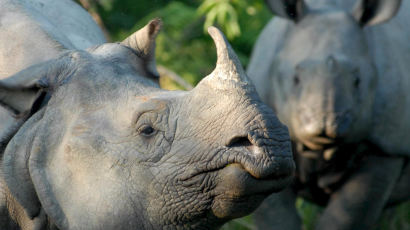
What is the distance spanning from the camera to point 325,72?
6184mm

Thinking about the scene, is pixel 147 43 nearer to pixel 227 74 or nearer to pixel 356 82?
pixel 227 74

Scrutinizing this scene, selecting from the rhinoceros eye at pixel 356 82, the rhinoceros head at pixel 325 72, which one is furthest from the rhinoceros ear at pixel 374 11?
the rhinoceros eye at pixel 356 82

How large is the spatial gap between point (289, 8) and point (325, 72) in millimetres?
947

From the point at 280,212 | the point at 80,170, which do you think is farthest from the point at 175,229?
the point at 280,212

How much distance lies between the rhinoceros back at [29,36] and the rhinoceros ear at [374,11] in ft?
10.8

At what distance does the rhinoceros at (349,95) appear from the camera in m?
6.43

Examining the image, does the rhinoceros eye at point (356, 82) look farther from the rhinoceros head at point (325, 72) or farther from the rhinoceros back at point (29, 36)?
the rhinoceros back at point (29, 36)

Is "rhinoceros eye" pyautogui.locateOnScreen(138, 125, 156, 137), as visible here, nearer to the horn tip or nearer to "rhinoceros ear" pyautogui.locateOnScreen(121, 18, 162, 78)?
"rhinoceros ear" pyautogui.locateOnScreen(121, 18, 162, 78)

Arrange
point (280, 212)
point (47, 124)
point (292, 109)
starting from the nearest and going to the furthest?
point (47, 124)
point (292, 109)
point (280, 212)

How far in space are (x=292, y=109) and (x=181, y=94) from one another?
349cm

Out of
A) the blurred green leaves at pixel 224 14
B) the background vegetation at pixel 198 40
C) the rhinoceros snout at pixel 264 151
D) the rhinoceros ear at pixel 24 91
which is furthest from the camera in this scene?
the background vegetation at pixel 198 40

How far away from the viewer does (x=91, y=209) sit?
3031 mm

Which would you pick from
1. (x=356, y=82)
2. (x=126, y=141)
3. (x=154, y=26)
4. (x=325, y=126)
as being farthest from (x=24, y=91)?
(x=356, y=82)

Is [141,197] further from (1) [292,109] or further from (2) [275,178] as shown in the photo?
(1) [292,109]
